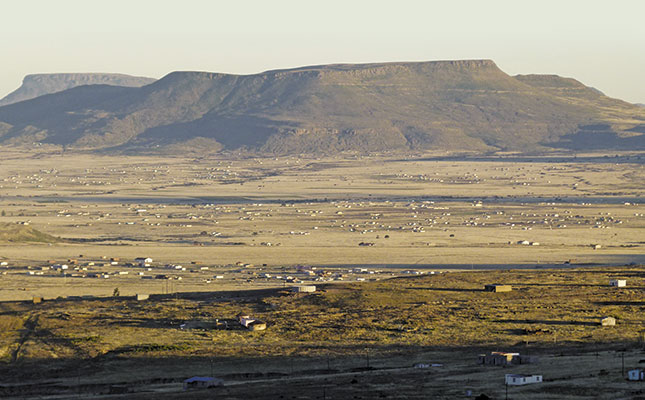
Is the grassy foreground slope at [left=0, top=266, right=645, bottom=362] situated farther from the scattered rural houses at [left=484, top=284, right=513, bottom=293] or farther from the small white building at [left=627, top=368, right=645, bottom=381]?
the small white building at [left=627, top=368, right=645, bottom=381]

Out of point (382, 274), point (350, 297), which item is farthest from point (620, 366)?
point (382, 274)

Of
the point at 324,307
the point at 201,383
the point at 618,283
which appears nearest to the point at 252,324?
the point at 324,307

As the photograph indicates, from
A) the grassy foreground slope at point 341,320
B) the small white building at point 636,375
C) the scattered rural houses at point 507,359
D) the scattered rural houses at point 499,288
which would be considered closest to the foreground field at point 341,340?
the grassy foreground slope at point 341,320

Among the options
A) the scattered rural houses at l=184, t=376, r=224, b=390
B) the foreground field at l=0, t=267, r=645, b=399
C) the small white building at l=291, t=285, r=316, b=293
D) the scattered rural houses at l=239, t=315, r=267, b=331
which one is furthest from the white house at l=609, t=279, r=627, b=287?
the scattered rural houses at l=184, t=376, r=224, b=390

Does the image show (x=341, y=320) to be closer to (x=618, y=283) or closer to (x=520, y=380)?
(x=618, y=283)

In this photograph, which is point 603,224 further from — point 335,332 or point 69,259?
point 335,332

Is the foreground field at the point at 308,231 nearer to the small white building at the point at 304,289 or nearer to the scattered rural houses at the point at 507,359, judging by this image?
the small white building at the point at 304,289
